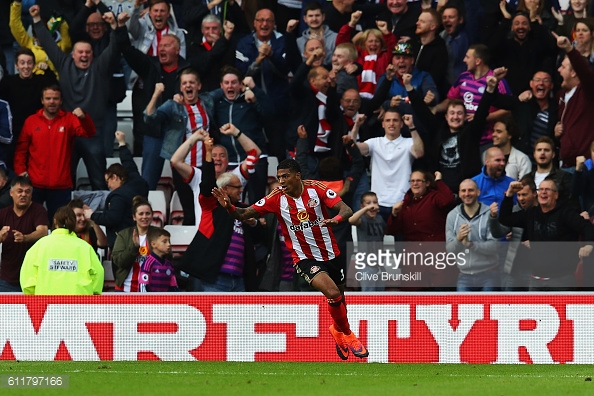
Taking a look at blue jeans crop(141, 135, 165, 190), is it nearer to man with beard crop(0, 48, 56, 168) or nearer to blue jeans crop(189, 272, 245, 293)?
man with beard crop(0, 48, 56, 168)

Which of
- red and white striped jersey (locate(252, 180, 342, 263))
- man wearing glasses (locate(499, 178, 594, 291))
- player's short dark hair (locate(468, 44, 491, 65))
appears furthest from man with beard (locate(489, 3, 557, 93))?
red and white striped jersey (locate(252, 180, 342, 263))

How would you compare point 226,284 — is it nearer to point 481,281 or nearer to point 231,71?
point 481,281

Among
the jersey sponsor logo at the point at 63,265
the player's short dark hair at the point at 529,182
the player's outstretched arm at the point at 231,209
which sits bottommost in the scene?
the jersey sponsor logo at the point at 63,265

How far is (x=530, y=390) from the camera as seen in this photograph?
31.7 feet

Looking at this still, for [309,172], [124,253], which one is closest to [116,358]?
[124,253]

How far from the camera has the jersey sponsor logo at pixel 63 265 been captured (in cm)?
1266

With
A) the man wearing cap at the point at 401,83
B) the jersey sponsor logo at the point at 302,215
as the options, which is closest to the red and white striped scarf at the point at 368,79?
the man wearing cap at the point at 401,83

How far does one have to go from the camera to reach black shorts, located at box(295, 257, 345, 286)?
11516 mm

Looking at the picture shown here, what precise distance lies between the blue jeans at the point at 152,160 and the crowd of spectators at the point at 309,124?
3 centimetres

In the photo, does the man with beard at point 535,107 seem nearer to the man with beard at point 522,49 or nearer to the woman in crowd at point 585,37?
the man with beard at point 522,49

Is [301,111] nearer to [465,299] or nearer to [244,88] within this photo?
[244,88]

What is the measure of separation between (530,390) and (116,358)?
535cm

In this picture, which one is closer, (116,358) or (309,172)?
(116,358)

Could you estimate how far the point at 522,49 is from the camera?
15.7m
